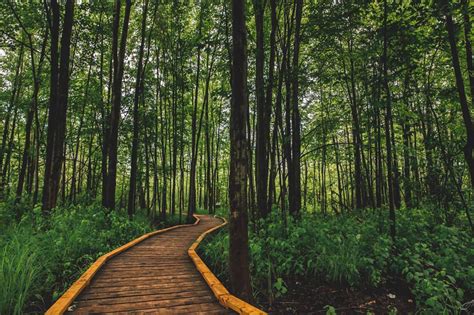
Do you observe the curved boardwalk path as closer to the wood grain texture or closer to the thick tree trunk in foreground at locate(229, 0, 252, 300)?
Result: the wood grain texture

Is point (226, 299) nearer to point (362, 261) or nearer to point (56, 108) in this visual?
point (362, 261)

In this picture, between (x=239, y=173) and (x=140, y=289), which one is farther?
(x=239, y=173)

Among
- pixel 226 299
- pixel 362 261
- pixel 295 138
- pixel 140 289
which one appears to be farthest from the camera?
pixel 295 138

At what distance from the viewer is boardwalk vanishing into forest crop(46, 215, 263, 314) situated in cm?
346

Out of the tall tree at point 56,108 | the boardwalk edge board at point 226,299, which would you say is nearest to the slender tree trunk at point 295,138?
the boardwalk edge board at point 226,299

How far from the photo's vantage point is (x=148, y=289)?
14.0ft

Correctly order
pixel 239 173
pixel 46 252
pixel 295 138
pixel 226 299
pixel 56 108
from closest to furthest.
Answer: pixel 226 299
pixel 239 173
pixel 46 252
pixel 56 108
pixel 295 138

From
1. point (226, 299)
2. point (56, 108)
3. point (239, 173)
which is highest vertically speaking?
point (56, 108)

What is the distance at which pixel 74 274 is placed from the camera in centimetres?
490

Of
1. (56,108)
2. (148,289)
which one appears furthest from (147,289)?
(56,108)

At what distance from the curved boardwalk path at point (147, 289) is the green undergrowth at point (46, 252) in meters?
0.60

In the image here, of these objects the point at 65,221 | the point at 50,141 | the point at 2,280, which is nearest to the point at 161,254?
the point at 65,221

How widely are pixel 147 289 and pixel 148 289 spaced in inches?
0.6

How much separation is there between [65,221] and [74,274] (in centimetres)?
331
